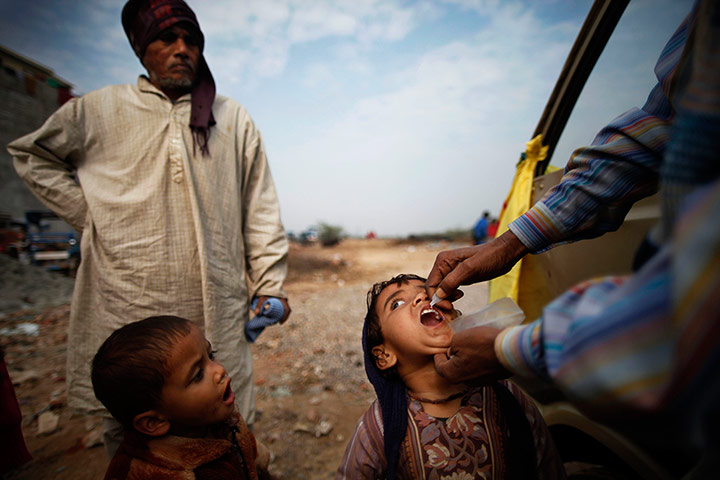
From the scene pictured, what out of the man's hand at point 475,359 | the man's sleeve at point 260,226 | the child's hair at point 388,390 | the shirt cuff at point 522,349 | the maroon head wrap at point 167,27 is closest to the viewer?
the shirt cuff at point 522,349

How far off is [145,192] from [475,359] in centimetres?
209

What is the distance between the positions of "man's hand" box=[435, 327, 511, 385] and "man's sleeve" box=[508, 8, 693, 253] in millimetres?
661

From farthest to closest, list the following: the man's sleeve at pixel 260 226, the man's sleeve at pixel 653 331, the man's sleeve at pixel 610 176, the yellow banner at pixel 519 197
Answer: the man's sleeve at pixel 260 226
the yellow banner at pixel 519 197
the man's sleeve at pixel 610 176
the man's sleeve at pixel 653 331

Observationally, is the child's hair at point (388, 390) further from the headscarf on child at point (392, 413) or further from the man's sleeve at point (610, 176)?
the man's sleeve at point (610, 176)

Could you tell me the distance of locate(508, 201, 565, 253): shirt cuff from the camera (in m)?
1.33

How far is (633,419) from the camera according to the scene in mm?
479

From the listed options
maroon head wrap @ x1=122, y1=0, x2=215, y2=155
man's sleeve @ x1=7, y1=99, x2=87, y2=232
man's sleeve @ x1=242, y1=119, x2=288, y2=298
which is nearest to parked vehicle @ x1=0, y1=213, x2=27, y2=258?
man's sleeve @ x1=7, y1=99, x2=87, y2=232

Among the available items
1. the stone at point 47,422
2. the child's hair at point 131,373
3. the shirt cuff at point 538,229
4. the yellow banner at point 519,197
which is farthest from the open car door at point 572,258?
the stone at point 47,422

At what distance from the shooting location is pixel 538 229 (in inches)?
52.8

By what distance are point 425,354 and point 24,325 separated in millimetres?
6760

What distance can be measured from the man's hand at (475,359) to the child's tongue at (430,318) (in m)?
0.42

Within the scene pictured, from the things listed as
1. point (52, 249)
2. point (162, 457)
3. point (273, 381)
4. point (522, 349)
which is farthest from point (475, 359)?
point (52, 249)

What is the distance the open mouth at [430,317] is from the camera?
1.40 meters

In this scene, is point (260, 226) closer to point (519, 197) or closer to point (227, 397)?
point (227, 397)
